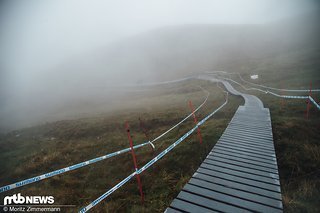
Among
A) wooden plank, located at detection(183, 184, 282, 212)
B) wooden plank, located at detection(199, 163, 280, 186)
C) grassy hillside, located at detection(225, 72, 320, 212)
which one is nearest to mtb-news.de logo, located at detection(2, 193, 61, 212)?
wooden plank, located at detection(183, 184, 282, 212)

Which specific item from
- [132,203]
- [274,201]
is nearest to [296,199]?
[274,201]

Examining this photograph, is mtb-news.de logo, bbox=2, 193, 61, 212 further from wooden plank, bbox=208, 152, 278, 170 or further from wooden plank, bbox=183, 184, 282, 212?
wooden plank, bbox=208, 152, 278, 170

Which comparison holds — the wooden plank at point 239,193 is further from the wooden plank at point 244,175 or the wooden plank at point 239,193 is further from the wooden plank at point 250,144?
the wooden plank at point 250,144

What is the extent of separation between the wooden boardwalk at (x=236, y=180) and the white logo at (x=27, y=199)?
673cm

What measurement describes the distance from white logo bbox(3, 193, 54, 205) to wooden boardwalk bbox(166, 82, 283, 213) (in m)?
6.73

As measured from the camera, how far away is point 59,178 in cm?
1077

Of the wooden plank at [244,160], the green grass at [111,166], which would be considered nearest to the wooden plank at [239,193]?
the green grass at [111,166]

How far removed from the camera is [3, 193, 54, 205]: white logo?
8.78 m

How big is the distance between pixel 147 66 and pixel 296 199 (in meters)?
100

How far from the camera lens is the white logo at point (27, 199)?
8.78 metres

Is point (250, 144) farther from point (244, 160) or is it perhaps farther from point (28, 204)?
point (28, 204)

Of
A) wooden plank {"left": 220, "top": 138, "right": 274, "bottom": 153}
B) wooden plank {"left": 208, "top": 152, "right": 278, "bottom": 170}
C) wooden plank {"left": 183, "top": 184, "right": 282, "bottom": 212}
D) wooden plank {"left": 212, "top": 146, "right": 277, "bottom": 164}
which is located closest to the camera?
wooden plank {"left": 183, "top": 184, "right": 282, "bottom": 212}

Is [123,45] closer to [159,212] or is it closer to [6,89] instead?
[6,89]

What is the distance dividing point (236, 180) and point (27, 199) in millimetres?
9514
